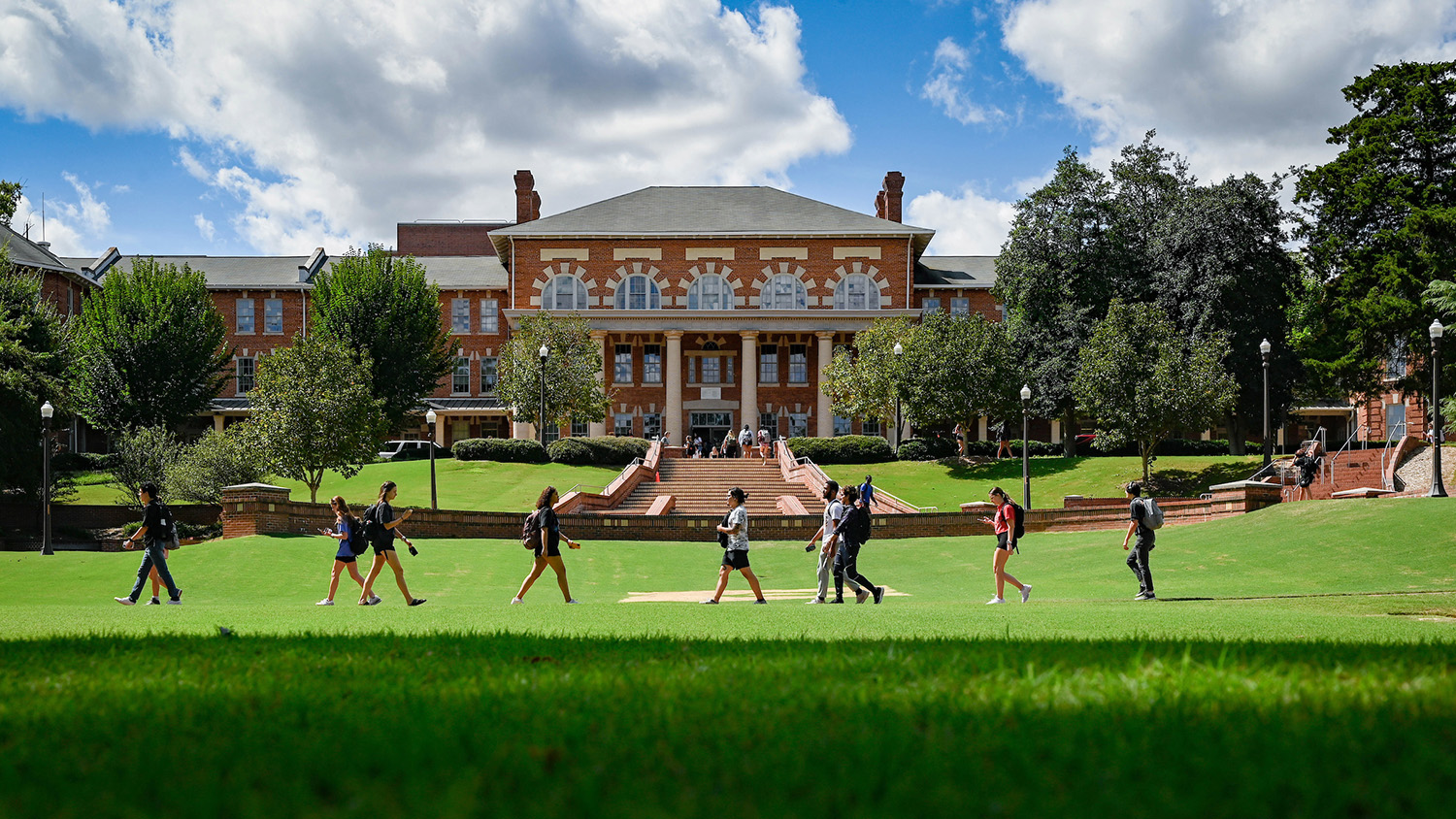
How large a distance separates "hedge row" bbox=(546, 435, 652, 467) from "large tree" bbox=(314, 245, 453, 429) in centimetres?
887

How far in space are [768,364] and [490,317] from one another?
721 inches

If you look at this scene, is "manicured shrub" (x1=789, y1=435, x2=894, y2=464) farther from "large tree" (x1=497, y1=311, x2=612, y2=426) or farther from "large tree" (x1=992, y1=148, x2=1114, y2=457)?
"large tree" (x1=497, y1=311, x2=612, y2=426)

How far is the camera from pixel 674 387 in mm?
58875

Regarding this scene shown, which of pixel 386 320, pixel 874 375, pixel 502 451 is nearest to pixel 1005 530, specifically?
pixel 502 451

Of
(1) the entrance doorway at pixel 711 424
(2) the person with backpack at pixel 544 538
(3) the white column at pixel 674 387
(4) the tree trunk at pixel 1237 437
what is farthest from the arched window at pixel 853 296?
(2) the person with backpack at pixel 544 538

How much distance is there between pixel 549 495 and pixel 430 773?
10778 mm

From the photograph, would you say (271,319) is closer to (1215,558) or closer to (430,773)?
(1215,558)

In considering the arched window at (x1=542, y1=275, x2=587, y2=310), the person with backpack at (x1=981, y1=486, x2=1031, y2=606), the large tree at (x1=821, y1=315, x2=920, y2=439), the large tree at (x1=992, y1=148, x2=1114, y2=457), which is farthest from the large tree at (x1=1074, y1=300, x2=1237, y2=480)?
the arched window at (x1=542, y1=275, x2=587, y2=310)

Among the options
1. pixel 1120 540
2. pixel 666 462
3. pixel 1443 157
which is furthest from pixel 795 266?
pixel 1120 540

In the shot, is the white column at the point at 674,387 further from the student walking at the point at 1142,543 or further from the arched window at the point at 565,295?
the student walking at the point at 1142,543

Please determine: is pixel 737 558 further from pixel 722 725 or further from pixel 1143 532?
pixel 722 725

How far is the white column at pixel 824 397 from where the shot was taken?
58.6m

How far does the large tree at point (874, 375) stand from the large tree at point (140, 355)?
98.6 ft

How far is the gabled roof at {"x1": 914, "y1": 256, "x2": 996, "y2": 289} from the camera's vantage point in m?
66.9
